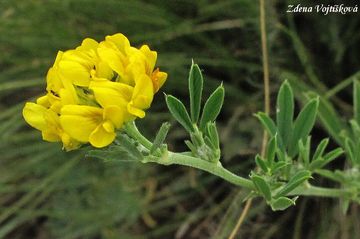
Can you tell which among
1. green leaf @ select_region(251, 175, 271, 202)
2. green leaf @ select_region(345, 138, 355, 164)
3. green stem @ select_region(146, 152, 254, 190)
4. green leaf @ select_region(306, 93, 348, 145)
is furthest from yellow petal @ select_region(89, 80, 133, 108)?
green leaf @ select_region(306, 93, 348, 145)

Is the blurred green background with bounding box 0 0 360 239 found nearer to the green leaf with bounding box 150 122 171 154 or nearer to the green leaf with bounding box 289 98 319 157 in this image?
the green leaf with bounding box 289 98 319 157

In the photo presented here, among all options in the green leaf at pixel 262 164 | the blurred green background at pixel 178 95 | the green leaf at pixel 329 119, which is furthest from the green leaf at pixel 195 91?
the blurred green background at pixel 178 95

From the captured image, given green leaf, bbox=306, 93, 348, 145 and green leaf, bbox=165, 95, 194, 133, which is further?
green leaf, bbox=306, 93, 348, 145

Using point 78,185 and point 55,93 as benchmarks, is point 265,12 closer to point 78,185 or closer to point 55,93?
point 78,185

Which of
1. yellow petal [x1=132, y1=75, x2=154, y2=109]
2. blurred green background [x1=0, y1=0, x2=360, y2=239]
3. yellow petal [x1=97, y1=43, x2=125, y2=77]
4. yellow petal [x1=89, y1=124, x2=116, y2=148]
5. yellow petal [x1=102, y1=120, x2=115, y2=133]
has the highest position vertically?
yellow petal [x1=97, y1=43, x2=125, y2=77]

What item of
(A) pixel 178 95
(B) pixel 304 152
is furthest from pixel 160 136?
(A) pixel 178 95

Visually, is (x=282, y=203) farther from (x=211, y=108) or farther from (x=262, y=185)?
(x=211, y=108)

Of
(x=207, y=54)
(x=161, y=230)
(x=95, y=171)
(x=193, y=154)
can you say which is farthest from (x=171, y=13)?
(x=193, y=154)
